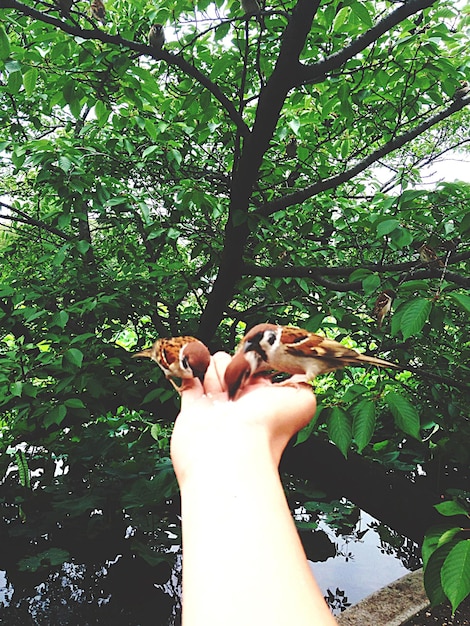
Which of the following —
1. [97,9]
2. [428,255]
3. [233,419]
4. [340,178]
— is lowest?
[233,419]

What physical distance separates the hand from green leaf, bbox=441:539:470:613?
56 cm

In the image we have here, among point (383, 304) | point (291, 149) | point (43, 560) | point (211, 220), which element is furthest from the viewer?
point (211, 220)

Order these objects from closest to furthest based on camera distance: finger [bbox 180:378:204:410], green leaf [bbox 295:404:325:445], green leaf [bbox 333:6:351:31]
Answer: finger [bbox 180:378:204:410] → green leaf [bbox 295:404:325:445] → green leaf [bbox 333:6:351:31]

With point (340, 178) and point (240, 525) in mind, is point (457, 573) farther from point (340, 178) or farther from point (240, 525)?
point (340, 178)

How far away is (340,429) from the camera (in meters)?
1.28

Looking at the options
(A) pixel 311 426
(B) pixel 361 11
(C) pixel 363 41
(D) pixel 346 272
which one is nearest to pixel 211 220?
(D) pixel 346 272

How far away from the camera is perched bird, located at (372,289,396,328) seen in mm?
1620

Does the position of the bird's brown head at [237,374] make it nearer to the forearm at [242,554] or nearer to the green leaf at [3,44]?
the forearm at [242,554]

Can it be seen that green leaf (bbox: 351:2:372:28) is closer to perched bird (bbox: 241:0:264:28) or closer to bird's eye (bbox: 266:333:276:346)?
perched bird (bbox: 241:0:264:28)

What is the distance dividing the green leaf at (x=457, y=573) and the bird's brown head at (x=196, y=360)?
719 mm

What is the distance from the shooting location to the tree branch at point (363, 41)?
1441mm

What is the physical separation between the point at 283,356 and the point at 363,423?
0.51 meters

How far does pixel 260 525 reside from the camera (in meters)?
0.47

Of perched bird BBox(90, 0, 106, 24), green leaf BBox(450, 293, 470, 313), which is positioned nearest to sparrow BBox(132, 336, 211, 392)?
green leaf BBox(450, 293, 470, 313)
